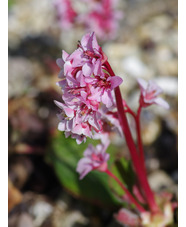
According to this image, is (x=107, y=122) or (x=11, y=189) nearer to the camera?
(x=107, y=122)

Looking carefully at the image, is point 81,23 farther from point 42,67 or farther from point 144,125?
point 144,125

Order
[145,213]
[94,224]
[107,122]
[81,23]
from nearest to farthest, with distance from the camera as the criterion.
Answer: [107,122], [145,213], [94,224], [81,23]

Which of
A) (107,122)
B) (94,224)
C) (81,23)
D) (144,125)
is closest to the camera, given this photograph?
(107,122)

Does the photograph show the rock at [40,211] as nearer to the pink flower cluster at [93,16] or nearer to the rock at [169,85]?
the rock at [169,85]

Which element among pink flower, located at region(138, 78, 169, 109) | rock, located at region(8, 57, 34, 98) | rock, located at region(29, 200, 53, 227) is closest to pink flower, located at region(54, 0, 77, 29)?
rock, located at region(8, 57, 34, 98)

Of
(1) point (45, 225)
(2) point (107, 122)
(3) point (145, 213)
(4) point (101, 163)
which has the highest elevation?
(2) point (107, 122)

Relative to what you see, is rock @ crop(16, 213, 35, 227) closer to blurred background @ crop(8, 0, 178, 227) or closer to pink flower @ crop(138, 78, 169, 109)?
blurred background @ crop(8, 0, 178, 227)

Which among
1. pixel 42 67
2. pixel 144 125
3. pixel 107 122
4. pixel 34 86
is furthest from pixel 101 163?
pixel 42 67

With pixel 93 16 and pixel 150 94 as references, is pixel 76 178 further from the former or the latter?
pixel 93 16
